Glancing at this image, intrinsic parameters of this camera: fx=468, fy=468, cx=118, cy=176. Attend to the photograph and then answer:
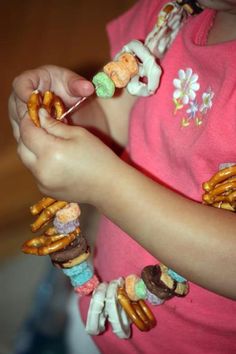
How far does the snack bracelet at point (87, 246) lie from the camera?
558 mm

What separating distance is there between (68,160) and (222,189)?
0.17 m

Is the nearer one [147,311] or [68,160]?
[68,160]

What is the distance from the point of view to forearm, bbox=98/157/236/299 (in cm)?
48

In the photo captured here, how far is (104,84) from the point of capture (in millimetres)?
549

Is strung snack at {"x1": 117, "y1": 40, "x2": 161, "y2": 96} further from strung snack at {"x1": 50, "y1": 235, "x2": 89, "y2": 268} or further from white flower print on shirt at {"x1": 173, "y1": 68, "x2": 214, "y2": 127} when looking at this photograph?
strung snack at {"x1": 50, "y1": 235, "x2": 89, "y2": 268}

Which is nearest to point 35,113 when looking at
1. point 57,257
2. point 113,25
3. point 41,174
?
point 41,174

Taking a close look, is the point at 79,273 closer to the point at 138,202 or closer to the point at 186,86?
the point at 138,202

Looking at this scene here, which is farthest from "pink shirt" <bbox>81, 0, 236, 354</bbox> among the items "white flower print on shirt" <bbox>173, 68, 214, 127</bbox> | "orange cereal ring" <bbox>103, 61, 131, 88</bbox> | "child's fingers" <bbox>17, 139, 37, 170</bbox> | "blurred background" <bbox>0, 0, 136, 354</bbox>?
"blurred background" <bbox>0, 0, 136, 354</bbox>

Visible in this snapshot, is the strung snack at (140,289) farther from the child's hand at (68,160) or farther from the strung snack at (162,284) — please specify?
the child's hand at (68,160)

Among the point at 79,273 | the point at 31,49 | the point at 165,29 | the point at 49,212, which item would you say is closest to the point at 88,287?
the point at 79,273

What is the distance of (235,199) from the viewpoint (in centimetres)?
50

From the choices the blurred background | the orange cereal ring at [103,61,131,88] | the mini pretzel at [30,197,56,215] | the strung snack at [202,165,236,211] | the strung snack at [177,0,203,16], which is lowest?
A: the blurred background

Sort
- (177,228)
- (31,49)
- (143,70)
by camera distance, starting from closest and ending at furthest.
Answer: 1. (177,228)
2. (143,70)
3. (31,49)

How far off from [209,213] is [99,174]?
0.12 metres
